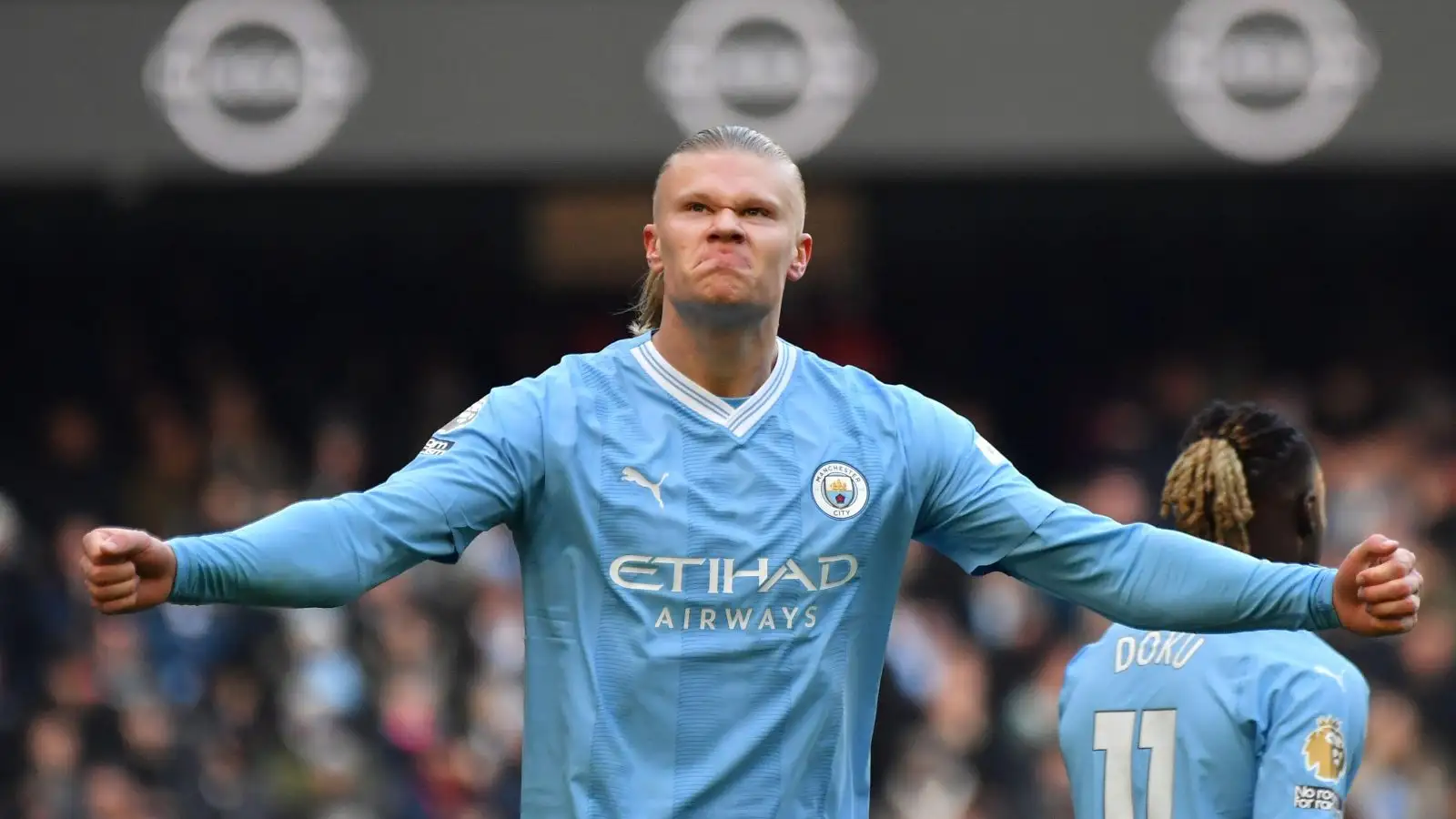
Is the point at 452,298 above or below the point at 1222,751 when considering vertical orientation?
above

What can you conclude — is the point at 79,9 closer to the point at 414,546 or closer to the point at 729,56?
the point at 729,56

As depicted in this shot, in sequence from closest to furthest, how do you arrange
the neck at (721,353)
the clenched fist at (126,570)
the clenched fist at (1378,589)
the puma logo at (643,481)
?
1. the clenched fist at (126,570)
2. the clenched fist at (1378,589)
3. the puma logo at (643,481)
4. the neck at (721,353)

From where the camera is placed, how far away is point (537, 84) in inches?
432

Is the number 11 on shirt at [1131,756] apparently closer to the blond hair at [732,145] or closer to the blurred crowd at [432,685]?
the blond hair at [732,145]

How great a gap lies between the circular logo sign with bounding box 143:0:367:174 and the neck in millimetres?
6892

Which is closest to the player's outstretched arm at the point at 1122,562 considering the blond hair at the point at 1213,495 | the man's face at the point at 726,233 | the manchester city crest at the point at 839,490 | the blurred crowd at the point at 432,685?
the manchester city crest at the point at 839,490

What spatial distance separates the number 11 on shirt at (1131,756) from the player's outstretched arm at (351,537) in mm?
1328

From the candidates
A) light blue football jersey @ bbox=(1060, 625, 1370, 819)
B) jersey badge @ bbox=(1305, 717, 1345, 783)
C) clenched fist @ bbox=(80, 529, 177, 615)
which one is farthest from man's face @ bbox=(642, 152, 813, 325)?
jersey badge @ bbox=(1305, 717, 1345, 783)

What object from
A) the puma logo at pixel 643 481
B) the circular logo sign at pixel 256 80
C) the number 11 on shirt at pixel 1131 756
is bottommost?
the number 11 on shirt at pixel 1131 756

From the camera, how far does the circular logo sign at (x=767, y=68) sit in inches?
406

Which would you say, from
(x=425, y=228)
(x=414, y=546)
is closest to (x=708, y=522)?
(x=414, y=546)

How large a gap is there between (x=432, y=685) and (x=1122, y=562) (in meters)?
7.43

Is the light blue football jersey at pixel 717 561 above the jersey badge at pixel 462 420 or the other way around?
the other way around

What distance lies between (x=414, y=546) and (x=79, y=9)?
7.93m
